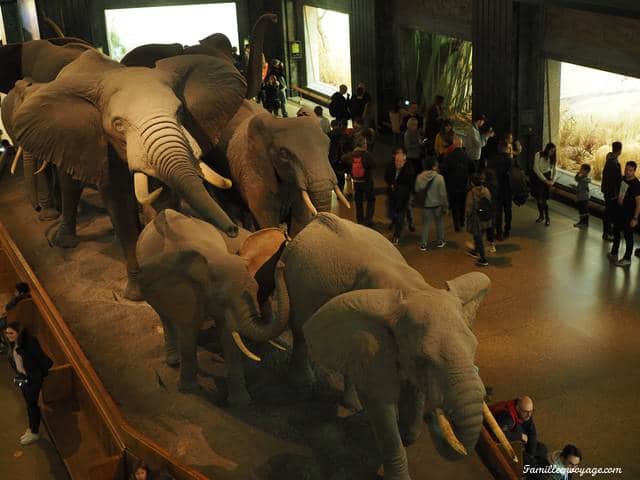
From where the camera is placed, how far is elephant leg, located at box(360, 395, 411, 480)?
6820mm

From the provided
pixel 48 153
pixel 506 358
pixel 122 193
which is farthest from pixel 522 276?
pixel 48 153

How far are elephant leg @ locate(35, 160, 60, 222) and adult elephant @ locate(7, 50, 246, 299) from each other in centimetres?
341

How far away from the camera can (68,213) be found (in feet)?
39.5

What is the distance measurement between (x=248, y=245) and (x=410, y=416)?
2.00 metres

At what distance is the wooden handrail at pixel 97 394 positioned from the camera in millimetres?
7072

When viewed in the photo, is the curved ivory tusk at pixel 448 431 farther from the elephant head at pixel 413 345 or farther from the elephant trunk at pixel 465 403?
the elephant trunk at pixel 465 403

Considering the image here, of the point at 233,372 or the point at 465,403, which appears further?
the point at 233,372

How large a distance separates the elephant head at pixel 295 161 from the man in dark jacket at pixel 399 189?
130 inches

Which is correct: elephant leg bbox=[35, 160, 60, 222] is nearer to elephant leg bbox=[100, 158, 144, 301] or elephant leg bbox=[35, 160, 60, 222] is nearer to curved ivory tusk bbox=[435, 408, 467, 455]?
elephant leg bbox=[100, 158, 144, 301]

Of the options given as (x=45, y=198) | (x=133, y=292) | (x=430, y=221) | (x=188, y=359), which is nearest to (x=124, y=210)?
(x=133, y=292)

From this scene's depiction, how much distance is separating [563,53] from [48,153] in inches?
321

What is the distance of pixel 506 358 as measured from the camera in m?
9.77

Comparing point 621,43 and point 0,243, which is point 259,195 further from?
point 621,43

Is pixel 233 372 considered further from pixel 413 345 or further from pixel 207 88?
pixel 207 88
